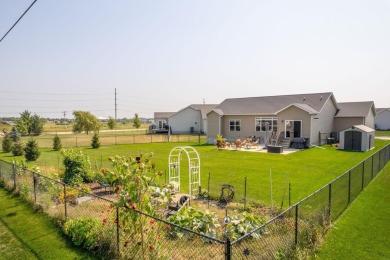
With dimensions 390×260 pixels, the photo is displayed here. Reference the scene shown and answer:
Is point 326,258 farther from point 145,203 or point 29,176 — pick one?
point 29,176

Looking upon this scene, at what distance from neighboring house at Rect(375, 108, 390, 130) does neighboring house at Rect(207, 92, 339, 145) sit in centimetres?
3157

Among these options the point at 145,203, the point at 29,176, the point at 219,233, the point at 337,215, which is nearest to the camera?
the point at 145,203

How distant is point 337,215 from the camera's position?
26.2ft

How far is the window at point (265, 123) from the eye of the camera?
27.9m

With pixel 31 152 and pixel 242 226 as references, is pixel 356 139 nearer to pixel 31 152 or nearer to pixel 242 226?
pixel 242 226

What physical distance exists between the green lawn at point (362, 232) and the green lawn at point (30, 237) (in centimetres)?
549

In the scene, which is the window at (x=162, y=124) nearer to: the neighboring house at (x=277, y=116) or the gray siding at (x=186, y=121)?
the gray siding at (x=186, y=121)

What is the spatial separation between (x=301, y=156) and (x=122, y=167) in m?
17.5

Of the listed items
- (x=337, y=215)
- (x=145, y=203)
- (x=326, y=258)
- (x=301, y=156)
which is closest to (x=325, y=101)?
(x=301, y=156)

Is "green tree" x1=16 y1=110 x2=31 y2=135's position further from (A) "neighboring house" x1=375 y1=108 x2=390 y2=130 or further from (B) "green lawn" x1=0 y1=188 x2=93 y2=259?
(A) "neighboring house" x1=375 y1=108 x2=390 y2=130

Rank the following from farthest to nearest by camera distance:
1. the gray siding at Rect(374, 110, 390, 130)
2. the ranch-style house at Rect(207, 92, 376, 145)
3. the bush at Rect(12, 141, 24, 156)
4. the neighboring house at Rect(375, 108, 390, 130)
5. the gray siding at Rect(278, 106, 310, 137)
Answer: the gray siding at Rect(374, 110, 390, 130), the neighboring house at Rect(375, 108, 390, 130), the ranch-style house at Rect(207, 92, 376, 145), the gray siding at Rect(278, 106, 310, 137), the bush at Rect(12, 141, 24, 156)

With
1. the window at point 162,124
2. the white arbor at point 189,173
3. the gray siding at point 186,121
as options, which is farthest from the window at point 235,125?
the window at point 162,124

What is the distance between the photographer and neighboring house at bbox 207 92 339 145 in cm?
2548

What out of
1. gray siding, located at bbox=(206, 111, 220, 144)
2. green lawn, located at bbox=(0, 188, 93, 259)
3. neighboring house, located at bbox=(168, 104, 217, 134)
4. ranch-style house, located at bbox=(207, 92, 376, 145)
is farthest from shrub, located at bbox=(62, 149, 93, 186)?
neighboring house, located at bbox=(168, 104, 217, 134)
